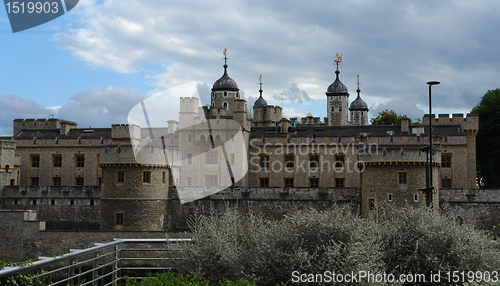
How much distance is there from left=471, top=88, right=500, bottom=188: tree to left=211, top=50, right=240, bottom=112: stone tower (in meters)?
26.3

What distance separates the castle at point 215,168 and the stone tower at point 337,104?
2154cm

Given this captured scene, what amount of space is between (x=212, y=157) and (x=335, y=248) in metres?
34.9

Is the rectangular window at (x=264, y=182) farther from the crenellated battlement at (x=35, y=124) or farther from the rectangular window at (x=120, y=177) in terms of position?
the crenellated battlement at (x=35, y=124)

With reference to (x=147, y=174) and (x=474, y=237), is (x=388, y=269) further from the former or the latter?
(x=147, y=174)

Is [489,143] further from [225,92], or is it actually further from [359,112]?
[359,112]

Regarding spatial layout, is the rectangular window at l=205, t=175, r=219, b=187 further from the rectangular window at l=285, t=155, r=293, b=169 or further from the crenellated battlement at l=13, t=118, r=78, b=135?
the crenellated battlement at l=13, t=118, r=78, b=135

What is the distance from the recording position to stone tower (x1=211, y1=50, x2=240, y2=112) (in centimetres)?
6049


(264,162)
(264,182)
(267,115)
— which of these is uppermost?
(267,115)

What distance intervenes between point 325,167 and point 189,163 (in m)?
12.5

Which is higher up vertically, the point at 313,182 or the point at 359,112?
the point at 359,112

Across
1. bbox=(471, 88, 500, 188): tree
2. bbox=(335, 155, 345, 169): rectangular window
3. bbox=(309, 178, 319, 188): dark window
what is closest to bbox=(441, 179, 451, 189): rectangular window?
bbox=(335, 155, 345, 169): rectangular window

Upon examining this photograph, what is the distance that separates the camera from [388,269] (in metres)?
14.6

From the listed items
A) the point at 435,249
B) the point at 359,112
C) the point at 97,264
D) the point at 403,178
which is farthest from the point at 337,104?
the point at 97,264

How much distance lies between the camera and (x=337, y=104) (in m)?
83.4
